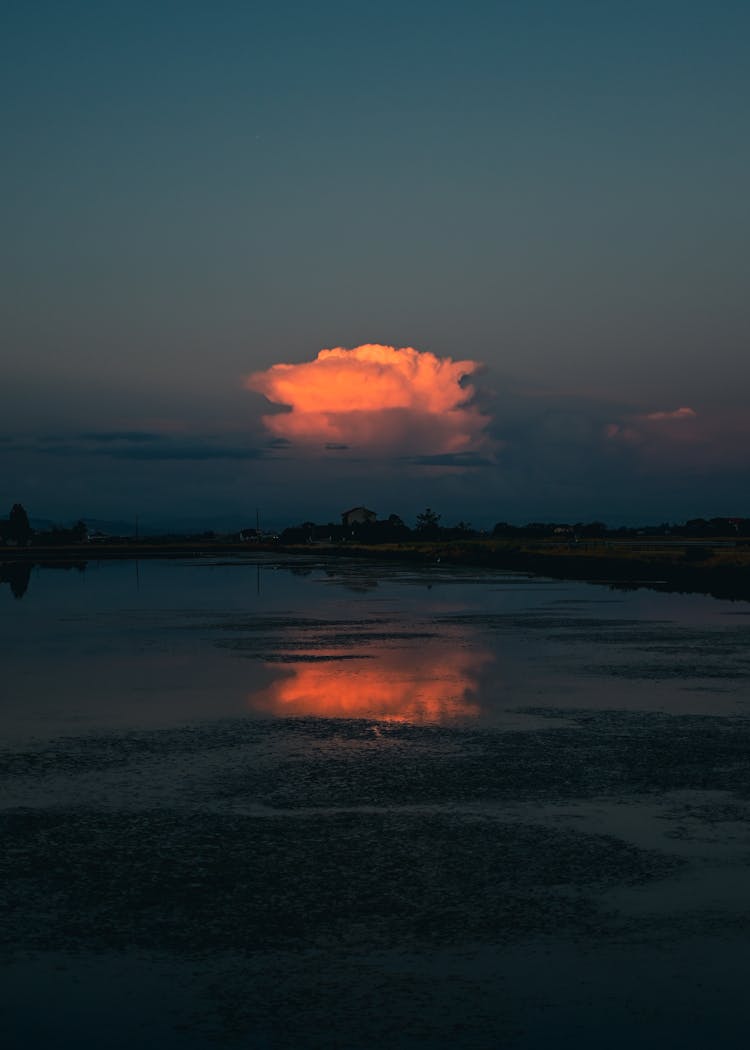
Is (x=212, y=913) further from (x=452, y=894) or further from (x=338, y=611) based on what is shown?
(x=338, y=611)

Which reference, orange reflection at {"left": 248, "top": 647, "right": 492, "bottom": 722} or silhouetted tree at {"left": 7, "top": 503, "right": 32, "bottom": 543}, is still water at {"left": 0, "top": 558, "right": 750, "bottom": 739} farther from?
silhouetted tree at {"left": 7, "top": 503, "right": 32, "bottom": 543}

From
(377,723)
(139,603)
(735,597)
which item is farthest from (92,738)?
(735,597)

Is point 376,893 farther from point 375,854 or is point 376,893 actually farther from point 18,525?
point 18,525

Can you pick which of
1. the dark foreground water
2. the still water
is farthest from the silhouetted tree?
the dark foreground water

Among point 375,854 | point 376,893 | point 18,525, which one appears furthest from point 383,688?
point 18,525

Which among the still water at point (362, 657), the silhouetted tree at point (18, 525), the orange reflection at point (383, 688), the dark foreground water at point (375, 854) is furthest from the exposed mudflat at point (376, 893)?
the silhouetted tree at point (18, 525)

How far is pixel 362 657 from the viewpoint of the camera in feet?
92.7

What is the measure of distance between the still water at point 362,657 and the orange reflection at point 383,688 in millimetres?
43

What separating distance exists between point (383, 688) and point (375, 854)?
11.5 metres

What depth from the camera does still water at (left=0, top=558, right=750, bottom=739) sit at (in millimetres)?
20625

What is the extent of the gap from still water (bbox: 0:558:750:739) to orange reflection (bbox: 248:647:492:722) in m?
0.04

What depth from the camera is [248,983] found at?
8.27 meters

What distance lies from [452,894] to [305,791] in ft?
14.1

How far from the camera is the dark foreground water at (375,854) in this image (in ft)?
26.0
